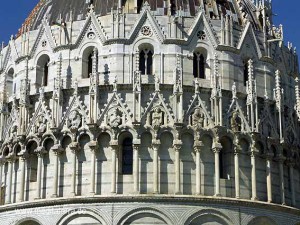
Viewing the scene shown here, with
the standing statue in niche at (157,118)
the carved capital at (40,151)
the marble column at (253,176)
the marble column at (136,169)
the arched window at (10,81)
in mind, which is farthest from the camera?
the arched window at (10,81)

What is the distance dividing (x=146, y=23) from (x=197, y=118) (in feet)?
18.3

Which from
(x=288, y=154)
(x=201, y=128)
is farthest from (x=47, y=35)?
(x=288, y=154)

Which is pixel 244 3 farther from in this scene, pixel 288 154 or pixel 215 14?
pixel 288 154

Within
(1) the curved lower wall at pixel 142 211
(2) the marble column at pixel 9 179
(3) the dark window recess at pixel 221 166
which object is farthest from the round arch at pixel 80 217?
(3) the dark window recess at pixel 221 166

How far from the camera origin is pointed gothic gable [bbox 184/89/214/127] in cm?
3681

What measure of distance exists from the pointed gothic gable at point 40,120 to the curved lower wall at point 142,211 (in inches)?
146

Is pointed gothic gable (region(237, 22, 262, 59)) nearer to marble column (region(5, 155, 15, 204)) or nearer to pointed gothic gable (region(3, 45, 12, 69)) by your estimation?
pointed gothic gable (region(3, 45, 12, 69))

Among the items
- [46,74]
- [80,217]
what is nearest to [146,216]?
[80,217]

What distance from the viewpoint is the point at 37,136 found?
3753 cm

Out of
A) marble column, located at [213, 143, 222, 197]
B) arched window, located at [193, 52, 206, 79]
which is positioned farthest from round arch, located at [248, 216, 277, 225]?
arched window, located at [193, 52, 206, 79]

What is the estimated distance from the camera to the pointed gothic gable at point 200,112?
36.8 metres

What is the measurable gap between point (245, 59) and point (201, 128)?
5.38 meters

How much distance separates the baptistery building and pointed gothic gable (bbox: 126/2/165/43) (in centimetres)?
5

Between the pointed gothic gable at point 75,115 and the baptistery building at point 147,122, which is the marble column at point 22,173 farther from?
the pointed gothic gable at point 75,115
